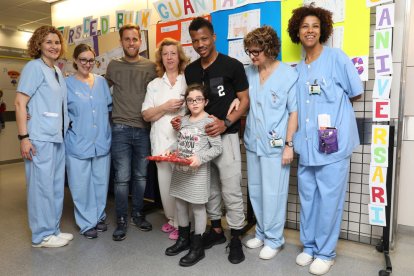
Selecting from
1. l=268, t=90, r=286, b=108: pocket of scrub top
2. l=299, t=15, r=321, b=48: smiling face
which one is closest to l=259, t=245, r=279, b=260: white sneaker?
l=268, t=90, r=286, b=108: pocket of scrub top

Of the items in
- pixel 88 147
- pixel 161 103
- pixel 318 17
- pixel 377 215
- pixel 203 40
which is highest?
pixel 318 17

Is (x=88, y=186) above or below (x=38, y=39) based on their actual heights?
below

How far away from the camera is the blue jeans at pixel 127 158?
2.57 metres

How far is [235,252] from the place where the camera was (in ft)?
7.21

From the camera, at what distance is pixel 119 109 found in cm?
258

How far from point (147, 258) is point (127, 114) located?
1.08 m

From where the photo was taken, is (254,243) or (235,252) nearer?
(235,252)

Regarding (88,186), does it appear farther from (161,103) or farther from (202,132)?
(202,132)

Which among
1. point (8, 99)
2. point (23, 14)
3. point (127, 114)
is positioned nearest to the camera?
point (127, 114)

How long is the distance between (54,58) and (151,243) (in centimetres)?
157

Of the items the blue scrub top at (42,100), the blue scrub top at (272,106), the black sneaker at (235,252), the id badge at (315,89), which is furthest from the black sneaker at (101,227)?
the id badge at (315,89)

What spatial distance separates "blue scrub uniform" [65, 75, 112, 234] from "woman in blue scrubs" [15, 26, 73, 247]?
8 centimetres

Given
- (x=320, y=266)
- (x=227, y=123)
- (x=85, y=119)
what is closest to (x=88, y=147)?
(x=85, y=119)

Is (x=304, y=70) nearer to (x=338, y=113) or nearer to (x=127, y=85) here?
Answer: (x=338, y=113)
